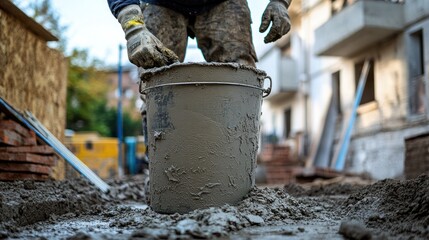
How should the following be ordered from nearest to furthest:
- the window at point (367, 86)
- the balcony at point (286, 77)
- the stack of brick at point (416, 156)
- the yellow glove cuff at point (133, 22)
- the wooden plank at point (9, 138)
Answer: the yellow glove cuff at point (133, 22)
the wooden plank at point (9, 138)
the stack of brick at point (416, 156)
the window at point (367, 86)
the balcony at point (286, 77)

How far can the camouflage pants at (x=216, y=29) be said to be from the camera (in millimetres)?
3562

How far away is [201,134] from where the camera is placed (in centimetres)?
284

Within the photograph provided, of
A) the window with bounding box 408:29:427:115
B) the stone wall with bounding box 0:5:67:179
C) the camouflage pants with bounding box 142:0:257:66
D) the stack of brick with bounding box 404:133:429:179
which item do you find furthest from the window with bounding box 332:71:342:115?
the camouflage pants with bounding box 142:0:257:66

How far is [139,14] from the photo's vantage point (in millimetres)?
3291

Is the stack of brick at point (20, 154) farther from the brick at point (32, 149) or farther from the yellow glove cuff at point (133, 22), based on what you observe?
the yellow glove cuff at point (133, 22)

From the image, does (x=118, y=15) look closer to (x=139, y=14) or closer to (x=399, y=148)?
(x=139, y=14)

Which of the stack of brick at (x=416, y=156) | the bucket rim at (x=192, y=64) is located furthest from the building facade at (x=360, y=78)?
the bucket rim at (x=192, y=64)

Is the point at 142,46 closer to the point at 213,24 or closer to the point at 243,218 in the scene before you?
the point at 213,24

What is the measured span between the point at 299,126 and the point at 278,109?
2885 millimetres

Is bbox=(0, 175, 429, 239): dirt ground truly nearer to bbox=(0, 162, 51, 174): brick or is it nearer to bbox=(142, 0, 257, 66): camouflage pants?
bbox=(0, 162, 51, 174): brick

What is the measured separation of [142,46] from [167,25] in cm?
65

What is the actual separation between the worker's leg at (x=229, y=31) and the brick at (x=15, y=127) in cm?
178

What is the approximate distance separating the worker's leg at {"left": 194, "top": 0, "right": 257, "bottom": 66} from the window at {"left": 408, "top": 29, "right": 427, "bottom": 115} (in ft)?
26.4

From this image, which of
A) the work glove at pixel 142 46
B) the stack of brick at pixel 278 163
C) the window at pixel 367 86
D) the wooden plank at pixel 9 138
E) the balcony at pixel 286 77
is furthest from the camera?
the balcony at pixel 286 77
